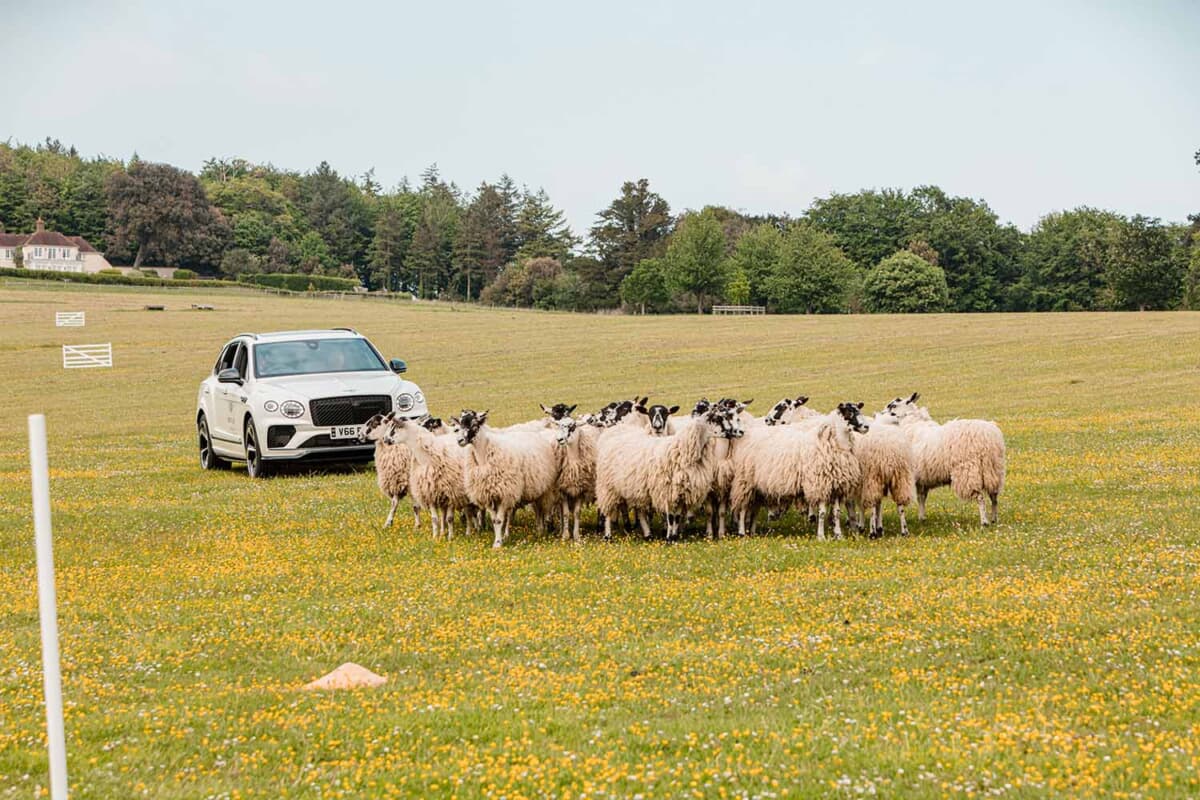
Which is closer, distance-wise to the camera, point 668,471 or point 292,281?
point 668,471

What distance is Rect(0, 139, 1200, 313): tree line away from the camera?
120188mm

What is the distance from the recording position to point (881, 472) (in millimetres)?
15281

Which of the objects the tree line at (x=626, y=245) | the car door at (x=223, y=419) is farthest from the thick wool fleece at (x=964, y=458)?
the tree line at (x=626, y=245)

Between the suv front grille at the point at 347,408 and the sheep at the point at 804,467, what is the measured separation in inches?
352

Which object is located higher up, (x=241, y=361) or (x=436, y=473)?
(x=241, y=361)

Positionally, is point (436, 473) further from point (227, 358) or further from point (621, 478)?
point (227, 358)

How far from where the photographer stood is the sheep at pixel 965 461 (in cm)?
1584

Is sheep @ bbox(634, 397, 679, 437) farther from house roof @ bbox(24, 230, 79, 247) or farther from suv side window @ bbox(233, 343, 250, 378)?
house roof @ bbox(24, 230, 79, 247)

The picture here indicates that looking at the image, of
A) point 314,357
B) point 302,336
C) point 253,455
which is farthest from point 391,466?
point 302,336

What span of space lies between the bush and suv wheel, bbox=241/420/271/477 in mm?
99917

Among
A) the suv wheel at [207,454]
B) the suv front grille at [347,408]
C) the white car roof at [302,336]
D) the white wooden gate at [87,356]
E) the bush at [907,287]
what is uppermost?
the bush at [907,287]

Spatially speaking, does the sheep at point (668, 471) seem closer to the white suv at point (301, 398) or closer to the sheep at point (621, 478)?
the sheep at point (621, 478)

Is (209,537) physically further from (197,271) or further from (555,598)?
(197,271)

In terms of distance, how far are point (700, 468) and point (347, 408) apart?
368 inches
